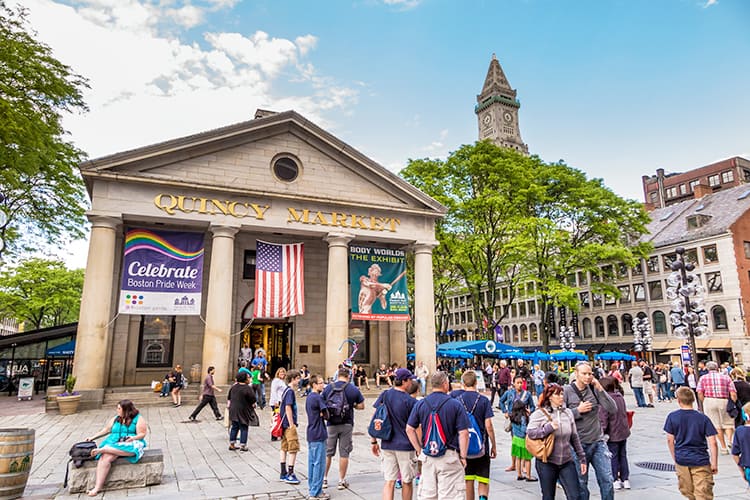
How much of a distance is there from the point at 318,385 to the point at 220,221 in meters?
14.5

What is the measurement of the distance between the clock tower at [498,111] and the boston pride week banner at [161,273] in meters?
104

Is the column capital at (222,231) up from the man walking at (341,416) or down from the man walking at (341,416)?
up

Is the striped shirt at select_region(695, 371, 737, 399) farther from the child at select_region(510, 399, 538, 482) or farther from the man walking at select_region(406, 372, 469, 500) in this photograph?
the man walking at select_region(406, 372, 469, 500)

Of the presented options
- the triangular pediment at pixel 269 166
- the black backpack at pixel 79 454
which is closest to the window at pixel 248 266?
the triangular pediment at pixel 269 166

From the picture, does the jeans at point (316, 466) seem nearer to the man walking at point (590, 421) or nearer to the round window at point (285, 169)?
the man walking at point (590, 421)

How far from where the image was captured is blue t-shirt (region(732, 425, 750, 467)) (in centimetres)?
643

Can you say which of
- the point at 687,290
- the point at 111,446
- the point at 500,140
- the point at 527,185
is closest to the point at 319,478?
the point at 111,446

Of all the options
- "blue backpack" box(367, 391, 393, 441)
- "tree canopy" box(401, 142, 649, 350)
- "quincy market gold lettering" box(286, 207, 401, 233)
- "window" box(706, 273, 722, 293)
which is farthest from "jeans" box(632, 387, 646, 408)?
"window" box(706, 273, 722, 293)

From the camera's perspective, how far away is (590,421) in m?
6.58

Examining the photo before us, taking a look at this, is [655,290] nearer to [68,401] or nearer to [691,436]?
[691,436]

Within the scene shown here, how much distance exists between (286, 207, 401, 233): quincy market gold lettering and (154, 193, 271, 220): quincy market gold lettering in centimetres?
145

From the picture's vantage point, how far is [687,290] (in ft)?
49.1

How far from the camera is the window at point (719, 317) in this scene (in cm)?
4109

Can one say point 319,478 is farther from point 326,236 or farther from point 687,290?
point 326,236
